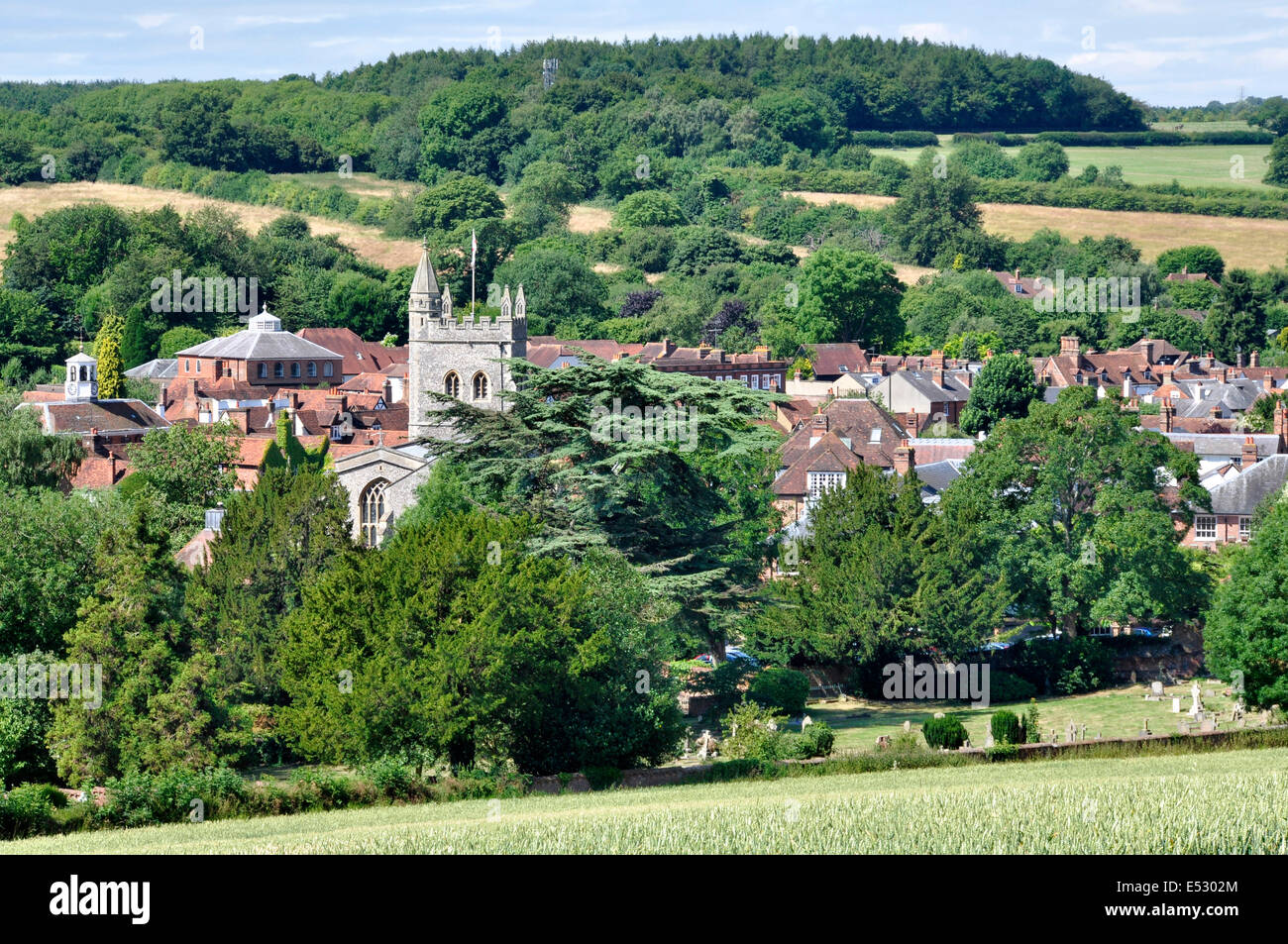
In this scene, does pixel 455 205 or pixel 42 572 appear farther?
pixel 455 205

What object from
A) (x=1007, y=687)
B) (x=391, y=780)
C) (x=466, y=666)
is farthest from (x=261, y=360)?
(x=391, y=780)

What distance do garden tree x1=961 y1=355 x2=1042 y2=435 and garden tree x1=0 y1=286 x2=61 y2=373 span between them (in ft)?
206

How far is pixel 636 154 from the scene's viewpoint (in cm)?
19350

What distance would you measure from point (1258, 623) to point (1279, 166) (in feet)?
530

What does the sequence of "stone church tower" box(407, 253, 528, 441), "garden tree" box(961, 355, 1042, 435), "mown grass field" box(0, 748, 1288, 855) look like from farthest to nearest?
"garden tree" box(961, 355, 1042, 435)
"stone church tower" box(407, 253, 528, 441)
"mown grass field" box(0, 748, 1288, 855)

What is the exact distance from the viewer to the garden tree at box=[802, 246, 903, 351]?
438 ft

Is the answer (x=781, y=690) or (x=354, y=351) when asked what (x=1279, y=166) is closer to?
(x=354, y=351)

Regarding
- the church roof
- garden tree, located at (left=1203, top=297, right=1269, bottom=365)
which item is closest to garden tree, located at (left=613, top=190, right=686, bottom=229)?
garden tree, located at (left=1203, top=297, right=1269, bottom=365)

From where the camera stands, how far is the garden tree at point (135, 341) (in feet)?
387

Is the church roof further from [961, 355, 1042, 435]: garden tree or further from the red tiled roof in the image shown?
the red tiled roof

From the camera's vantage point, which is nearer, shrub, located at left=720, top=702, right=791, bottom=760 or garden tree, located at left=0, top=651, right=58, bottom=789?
garden tree, located at left=0, top=651, right=58, bottom=789

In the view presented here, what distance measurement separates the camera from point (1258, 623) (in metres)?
43.7
